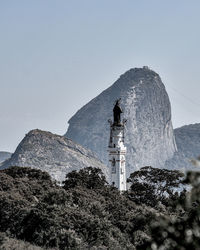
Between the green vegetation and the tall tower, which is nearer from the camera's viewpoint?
the green vegetation

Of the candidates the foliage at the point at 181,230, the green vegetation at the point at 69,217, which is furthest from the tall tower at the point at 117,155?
the foliage at the point at 181,230

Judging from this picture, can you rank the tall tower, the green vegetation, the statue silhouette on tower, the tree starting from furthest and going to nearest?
the statue silhouette on tower, the tall tower, the tree, the green vegetation

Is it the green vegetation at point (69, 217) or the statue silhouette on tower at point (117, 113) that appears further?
the statue silhouette on tower at point (117, 113)

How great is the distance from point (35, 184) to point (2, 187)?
382 cm

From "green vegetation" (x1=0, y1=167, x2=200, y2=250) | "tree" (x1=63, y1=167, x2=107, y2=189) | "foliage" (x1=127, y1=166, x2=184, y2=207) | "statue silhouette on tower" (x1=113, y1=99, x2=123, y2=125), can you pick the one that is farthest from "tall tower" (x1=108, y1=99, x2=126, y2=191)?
"green vegetation" (x1=0, y1=167, x2=200, y2=250)

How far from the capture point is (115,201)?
62.1 m

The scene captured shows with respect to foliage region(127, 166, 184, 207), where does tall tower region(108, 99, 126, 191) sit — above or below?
above

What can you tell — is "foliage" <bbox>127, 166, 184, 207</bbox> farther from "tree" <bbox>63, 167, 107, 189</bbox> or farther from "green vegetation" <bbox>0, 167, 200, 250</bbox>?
"green vegetation" <bbox>0, 167, 200, 250</bbox>

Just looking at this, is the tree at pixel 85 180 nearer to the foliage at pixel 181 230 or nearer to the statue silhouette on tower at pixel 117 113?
the statue silhouette on tower at pixel 117 113

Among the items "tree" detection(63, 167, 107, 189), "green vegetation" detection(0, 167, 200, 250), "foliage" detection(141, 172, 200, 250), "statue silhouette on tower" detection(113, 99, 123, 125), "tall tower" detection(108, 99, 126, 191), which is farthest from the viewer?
"statue silhouette on tower" detection(113, 99, 123, 125)

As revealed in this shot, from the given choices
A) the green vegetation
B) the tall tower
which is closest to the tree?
the green vegetation

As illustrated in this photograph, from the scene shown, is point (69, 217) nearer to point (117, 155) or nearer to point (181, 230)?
point (181, 230)

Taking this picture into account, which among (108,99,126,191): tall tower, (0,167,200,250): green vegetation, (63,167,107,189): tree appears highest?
(108,99,126,191): tall tower

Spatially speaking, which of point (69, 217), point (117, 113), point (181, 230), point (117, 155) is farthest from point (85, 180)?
point (181, 230)
